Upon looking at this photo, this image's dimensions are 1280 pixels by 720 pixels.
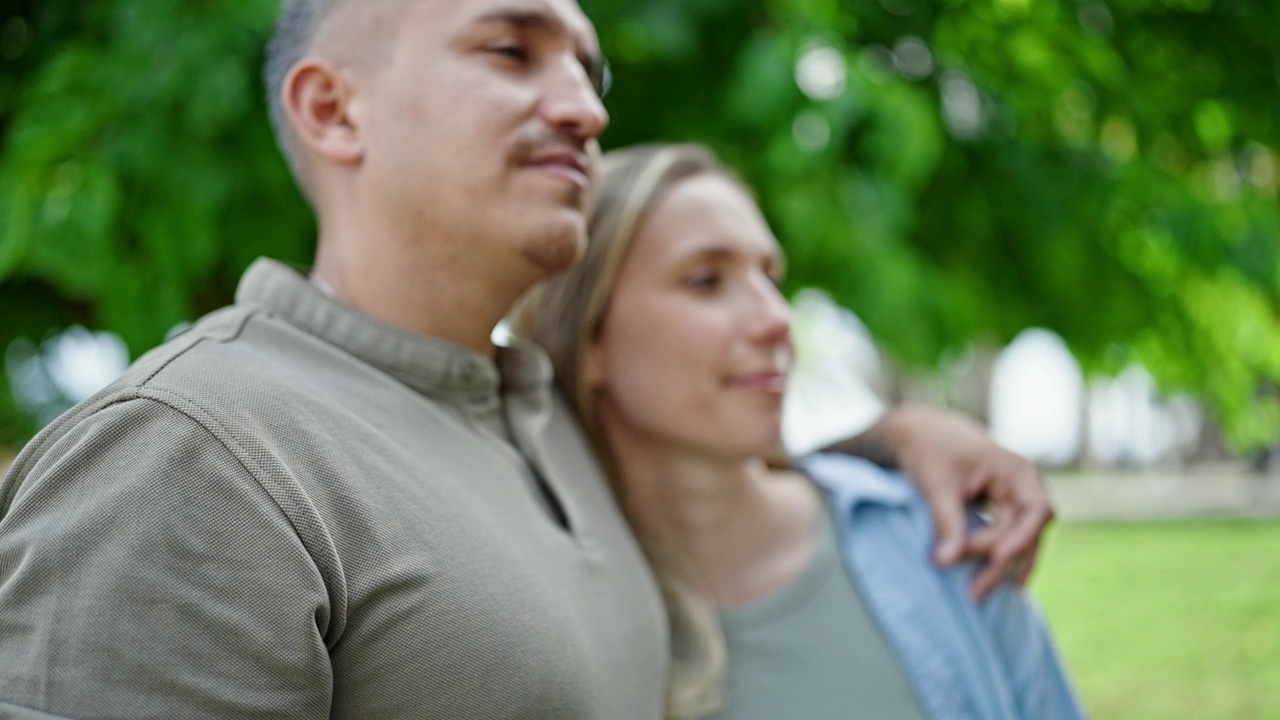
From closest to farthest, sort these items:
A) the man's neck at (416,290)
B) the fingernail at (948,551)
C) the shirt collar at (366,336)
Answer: the shirt collar at (366,336) < the man's neck at (416,290) < the fingernail at (948,551)

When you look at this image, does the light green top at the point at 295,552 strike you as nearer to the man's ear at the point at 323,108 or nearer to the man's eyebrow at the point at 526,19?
the man's ear at the point at 323,108

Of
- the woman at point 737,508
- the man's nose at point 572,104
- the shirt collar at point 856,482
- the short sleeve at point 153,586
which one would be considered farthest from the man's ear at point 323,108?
the shirt collar at point 856,482

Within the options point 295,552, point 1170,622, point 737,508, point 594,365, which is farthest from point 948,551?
point 1170,622

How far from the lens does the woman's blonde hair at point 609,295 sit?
2.11 meters

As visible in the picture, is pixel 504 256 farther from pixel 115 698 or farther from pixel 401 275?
pixel 115 698

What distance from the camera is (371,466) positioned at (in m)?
1.38

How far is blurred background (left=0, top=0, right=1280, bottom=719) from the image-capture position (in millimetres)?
2318

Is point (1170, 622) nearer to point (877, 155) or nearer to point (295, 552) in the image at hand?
point (877, 155)

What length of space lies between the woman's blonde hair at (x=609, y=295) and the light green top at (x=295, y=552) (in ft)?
1.39

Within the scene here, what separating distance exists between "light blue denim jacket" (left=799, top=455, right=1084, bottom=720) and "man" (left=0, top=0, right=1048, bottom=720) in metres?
0.50

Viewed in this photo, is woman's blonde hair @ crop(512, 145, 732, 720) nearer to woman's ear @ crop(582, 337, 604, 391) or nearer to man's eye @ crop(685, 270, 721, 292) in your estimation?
woman's ear @ crop(582, 337, 604, 391)

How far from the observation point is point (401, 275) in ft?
5.54

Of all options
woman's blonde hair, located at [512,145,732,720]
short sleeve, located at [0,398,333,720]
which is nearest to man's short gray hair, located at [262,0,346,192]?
woman's blonde hair, located at [512,145,732,720]

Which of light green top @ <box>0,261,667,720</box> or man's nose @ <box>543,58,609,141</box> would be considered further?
man's nose @ <box>543,58,609,141</box>
